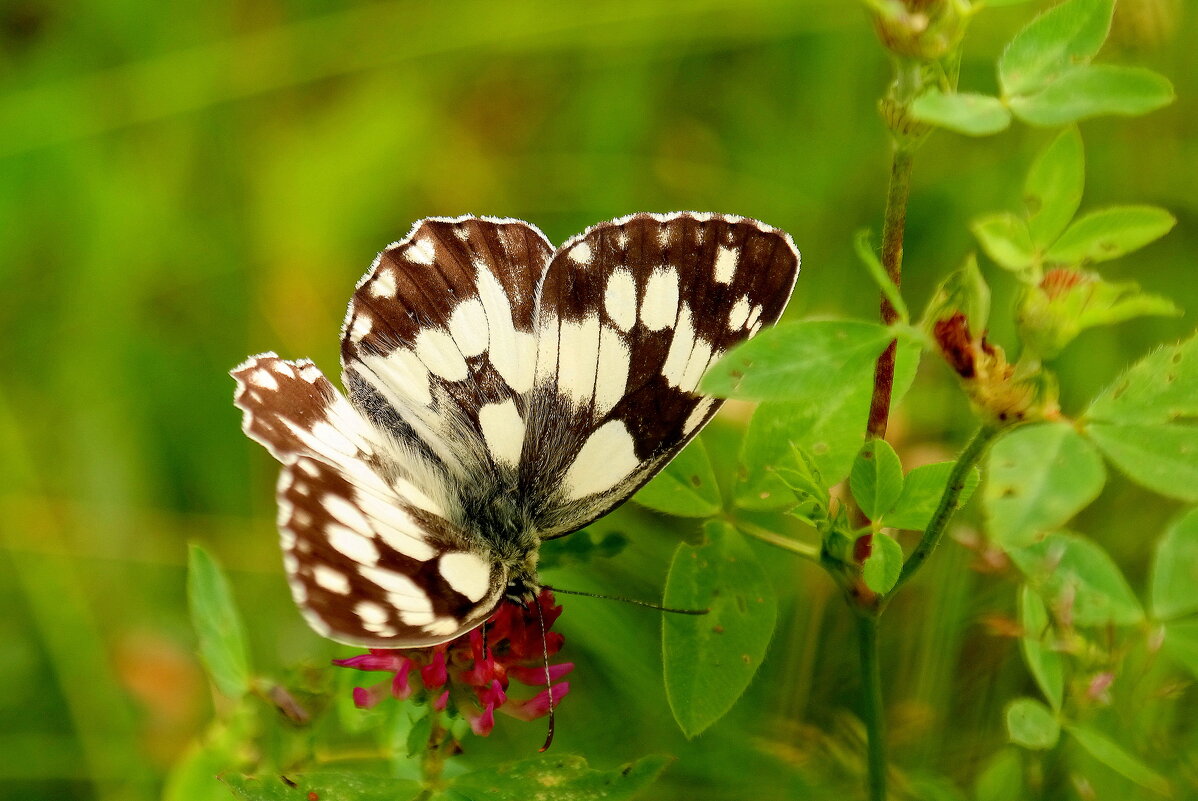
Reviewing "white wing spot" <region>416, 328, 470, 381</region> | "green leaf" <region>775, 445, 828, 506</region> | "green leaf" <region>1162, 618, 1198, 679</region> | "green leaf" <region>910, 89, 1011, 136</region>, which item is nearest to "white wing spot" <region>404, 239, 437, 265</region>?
"white wing spot" <region>416, 328, 470, 381</region>

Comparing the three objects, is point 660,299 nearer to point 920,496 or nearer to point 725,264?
point 725,264

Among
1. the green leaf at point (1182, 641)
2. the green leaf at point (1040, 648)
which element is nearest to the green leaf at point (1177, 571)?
the green leaf at point (1182, 641)

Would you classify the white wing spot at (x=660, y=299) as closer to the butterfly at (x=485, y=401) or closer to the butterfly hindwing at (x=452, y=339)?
the butterfly at (x=485, y=401)

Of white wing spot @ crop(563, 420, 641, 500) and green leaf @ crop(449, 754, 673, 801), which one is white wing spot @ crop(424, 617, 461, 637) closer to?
green leaf @ crop(449, 754, 673, 801)

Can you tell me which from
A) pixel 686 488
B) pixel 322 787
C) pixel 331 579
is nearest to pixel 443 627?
pixel 331 579

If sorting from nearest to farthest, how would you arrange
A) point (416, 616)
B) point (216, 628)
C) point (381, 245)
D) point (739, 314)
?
point (416, 616) → point (739, 314) → point (216, 628) → point (381, 245)
